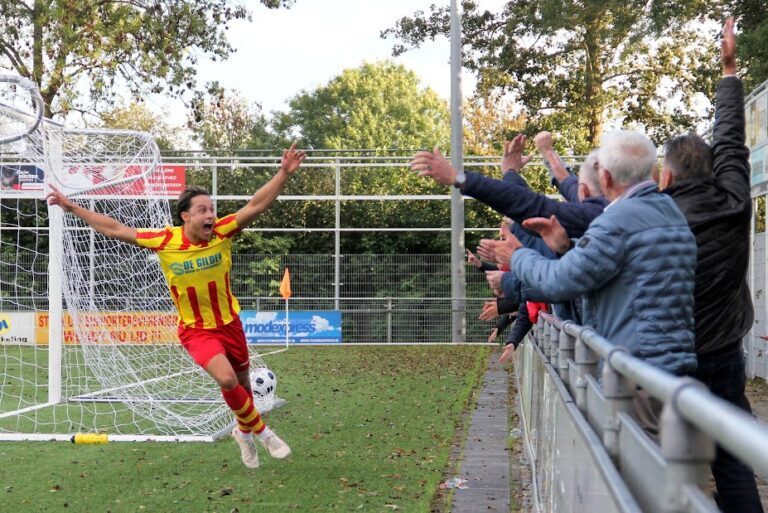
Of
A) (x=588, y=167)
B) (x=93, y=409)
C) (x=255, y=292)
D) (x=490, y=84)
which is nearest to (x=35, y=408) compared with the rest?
(x=93, y=409)

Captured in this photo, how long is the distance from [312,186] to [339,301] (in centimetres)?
511

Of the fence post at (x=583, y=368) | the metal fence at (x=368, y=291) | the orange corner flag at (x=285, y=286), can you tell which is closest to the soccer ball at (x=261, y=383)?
the fence post at (x=583, y=368)

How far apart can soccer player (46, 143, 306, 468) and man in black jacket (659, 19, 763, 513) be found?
3.78 meters

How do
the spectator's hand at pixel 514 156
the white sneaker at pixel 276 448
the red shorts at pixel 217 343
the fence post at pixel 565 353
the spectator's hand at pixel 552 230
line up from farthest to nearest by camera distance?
the red shorts at pixel 217 343, the white sneaker at pixel 276 448, the spectator's hand at pixel 514 156, the fence post at pixel 565 353, the spectator's hand at pixel 552 230

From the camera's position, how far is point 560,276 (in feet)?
10.6

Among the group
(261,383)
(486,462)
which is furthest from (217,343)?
(261,383)

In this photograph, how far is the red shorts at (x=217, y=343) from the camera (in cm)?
748

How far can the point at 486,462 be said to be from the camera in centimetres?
808

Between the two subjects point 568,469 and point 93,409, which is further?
point 93,409

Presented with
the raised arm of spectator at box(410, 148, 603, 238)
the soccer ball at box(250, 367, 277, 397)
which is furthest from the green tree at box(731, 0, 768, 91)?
the raised arm of spectator at box(410, 148, 603, 238)

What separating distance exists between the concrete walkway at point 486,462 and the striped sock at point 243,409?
1561 mm

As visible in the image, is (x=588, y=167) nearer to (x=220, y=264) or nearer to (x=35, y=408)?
(x=220, y=264)

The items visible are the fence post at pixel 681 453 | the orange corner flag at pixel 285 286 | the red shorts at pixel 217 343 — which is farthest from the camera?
the orange corner flag at pixel 285 286

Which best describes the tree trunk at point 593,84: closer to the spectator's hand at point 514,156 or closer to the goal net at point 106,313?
the goal net at point 106,313
